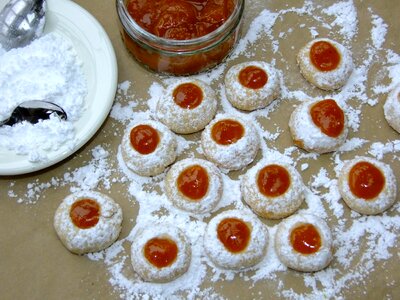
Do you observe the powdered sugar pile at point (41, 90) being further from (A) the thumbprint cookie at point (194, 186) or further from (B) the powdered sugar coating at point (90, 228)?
(A) the thumbprint cookie at point (194, 186)

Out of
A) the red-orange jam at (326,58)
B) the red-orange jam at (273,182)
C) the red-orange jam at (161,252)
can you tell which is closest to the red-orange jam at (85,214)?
the red-orange jam at (161,252)

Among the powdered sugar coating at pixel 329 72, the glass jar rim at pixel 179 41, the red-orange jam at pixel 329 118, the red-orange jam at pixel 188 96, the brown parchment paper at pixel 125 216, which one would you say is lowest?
the brown parchment paper at pixel 125 216

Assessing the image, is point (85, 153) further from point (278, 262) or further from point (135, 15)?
point (278, 262)

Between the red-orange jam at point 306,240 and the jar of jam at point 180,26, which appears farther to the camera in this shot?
the jar of jam at point 180,26

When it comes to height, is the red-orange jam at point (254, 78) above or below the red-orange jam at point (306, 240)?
above

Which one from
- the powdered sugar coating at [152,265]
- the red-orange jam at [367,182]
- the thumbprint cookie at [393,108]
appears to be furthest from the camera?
the thumbprint cookie at [393,108]

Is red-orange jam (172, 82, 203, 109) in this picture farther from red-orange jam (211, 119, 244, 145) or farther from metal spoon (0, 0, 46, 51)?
metal spoon (0, 0, 46, 51)

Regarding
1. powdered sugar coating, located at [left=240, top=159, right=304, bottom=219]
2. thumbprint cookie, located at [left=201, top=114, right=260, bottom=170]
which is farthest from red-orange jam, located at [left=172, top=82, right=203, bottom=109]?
powdered sugar coating, located at [left=240, top=159, right=304, bottom=219]
